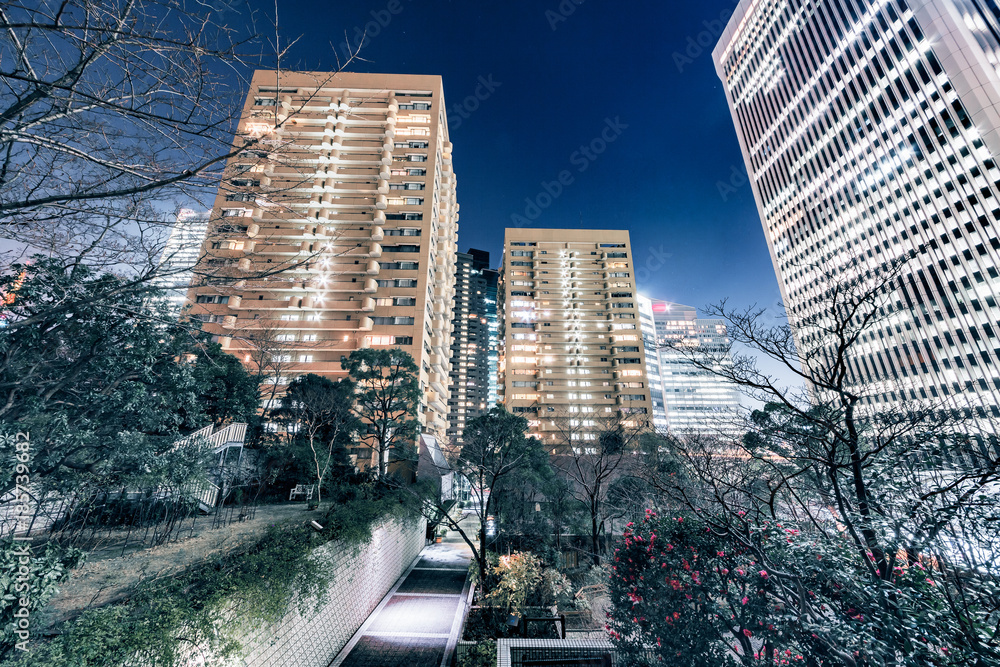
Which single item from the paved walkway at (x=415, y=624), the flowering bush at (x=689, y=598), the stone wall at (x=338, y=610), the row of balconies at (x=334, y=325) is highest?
the row of balconies at (x=334, y=325)

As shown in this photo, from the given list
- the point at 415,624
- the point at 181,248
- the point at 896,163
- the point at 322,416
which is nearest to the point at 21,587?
the point at 181,248

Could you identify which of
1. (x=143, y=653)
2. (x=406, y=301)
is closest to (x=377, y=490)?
(x=143, y=653)

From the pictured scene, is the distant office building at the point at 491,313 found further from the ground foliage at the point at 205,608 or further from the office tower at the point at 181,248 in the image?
the office tower at the point at 181,248

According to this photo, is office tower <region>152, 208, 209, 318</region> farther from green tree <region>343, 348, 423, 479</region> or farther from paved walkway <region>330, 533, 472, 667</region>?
green tree <region>343, 348, 423, 479</region>

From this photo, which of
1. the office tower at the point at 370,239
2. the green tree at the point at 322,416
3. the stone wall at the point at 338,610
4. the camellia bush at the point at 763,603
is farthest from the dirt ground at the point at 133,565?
the office tower at the point at 370,239

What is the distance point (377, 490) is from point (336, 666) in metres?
6.82

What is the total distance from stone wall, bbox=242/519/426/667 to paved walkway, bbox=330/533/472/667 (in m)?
0.33

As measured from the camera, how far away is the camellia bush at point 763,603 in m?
2.53

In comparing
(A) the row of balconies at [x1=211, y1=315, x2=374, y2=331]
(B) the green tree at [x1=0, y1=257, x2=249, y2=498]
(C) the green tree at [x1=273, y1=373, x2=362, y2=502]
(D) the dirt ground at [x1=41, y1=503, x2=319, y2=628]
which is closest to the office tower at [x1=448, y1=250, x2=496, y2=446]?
(A) the row of balconies at [x1=211, y1=315, x2=374, y2=331]

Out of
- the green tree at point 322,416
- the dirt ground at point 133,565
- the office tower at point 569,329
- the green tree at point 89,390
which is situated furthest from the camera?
the office tower at point 569,329

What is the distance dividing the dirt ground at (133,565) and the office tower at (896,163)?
34.6 meters

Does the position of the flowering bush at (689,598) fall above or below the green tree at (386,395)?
below

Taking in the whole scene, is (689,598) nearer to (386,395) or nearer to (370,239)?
(386,395)

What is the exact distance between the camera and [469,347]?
9281 cm
